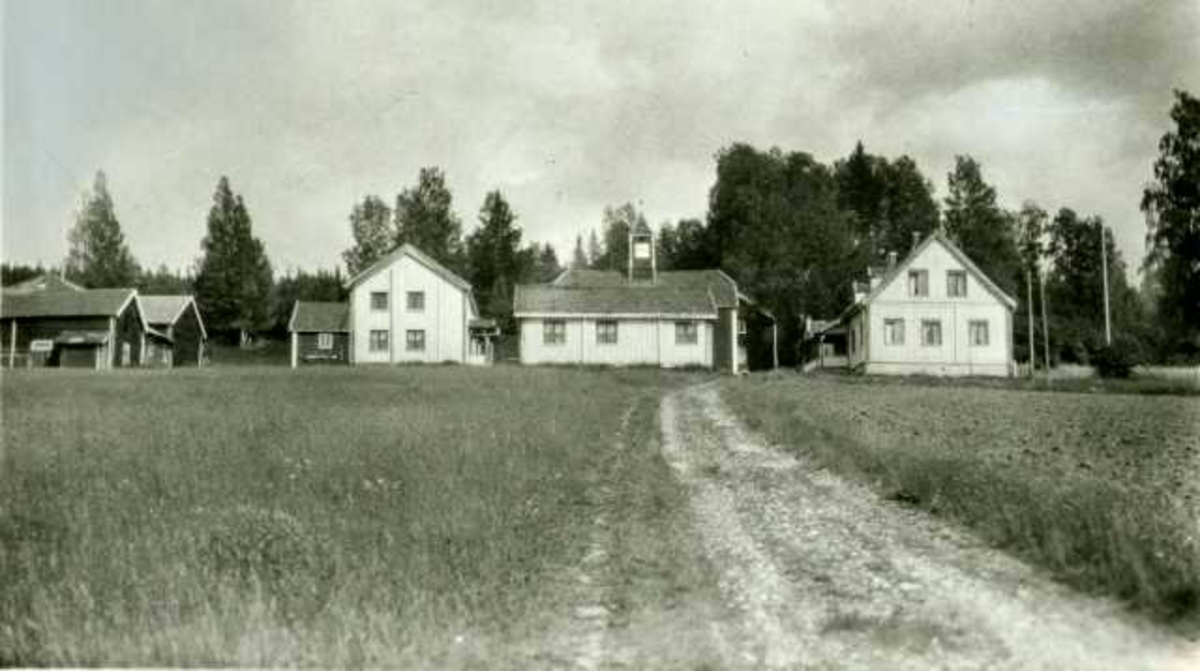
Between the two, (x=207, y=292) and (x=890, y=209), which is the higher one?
(x=890, y=209)

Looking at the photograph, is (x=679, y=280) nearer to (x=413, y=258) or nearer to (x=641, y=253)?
(x=641, y=253)

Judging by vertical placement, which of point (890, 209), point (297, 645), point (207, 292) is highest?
point (890, 209)

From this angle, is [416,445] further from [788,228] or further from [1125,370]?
[788,228]

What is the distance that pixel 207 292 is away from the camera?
7938 cm

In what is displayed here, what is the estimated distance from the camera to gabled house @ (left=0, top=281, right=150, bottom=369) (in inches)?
2119

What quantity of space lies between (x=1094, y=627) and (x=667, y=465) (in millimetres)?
8065

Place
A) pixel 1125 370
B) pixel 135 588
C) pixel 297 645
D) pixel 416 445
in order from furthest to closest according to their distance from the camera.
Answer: pixel 1125 370 < pixel 416 445 < pixel 135 588 < pixel 297 645

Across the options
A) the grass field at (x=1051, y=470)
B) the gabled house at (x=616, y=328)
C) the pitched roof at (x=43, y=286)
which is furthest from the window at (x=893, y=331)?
the pitched roof at (x=43, y=286)

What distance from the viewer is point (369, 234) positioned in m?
96.3

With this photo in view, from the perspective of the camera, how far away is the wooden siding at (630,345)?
167ft

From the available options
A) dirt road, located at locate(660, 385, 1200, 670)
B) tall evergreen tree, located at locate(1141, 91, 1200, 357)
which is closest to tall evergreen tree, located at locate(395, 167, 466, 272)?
tall evergreen tree, located at locate(1141, 91, 1200, 357)

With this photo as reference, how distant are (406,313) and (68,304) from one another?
70.3 feet

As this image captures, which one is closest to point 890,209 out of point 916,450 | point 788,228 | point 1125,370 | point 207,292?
point 788,228

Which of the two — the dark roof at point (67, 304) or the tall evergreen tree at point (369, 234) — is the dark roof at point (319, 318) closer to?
the dark roof at point (67, 304)
